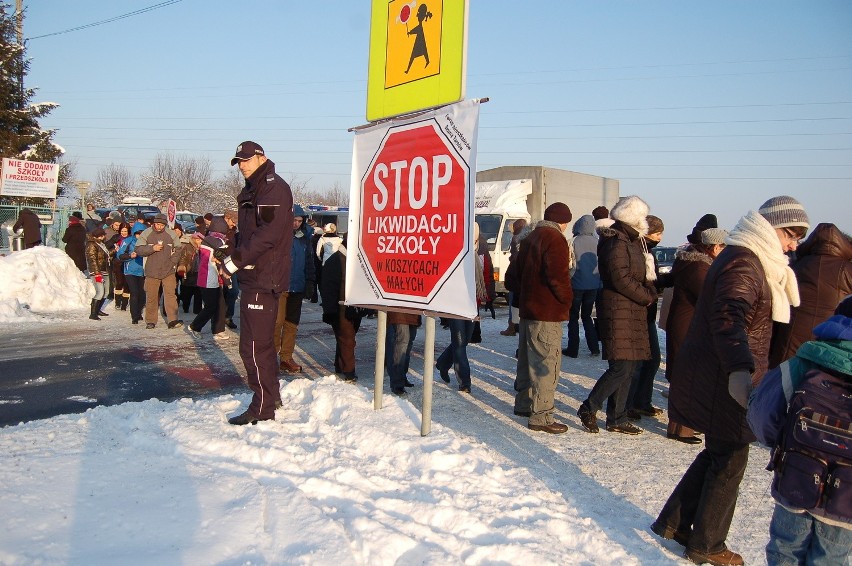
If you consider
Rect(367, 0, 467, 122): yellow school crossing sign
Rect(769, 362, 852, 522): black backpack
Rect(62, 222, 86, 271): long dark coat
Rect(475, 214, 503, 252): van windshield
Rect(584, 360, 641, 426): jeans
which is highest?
Rect(367, 0, 467, 122): yellow school crossing sign

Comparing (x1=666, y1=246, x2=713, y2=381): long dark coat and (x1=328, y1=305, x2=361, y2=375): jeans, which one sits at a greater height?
(x1=666, y1=246, x2=713, y2=381): long dark coat

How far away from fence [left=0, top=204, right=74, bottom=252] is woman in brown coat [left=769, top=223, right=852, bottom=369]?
2149 centimetres

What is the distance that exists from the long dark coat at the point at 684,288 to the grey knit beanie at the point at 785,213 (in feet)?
7.21

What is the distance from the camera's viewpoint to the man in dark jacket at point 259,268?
530 cm

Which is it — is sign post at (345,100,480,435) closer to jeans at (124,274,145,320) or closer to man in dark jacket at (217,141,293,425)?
man in dark jacket at (217,141,293,425)

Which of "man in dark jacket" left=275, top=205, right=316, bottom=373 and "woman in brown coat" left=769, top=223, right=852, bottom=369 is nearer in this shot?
"woman in brown coat" left=769, top=223, right=852, bottom=369

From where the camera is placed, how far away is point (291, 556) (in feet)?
9.96

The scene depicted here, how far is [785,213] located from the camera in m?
3.77

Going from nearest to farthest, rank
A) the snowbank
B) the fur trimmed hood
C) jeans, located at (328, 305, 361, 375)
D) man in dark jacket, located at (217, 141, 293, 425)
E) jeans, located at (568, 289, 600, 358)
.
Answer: man in dark jacket, located at (217, 141, 293, 425)
the fur trimmed hood
jeans, located at (328, 305, 361, 375)
jeans, located at (568, 289, 600, 358)
the snowbank

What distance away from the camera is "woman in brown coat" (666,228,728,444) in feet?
19.6

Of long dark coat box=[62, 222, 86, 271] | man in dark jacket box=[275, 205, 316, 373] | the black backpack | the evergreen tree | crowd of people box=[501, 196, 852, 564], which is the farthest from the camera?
the evergreen tree

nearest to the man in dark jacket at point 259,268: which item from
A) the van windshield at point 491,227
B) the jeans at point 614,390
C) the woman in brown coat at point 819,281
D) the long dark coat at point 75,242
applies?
the jeans at point 614,390

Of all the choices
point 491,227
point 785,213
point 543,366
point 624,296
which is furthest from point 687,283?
point 491,227

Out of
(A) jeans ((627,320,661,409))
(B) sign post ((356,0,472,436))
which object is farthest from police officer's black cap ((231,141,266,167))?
(A) jeans ((627,320,661,409))
